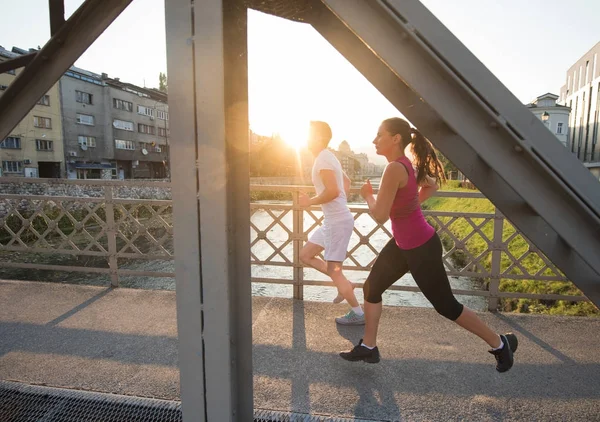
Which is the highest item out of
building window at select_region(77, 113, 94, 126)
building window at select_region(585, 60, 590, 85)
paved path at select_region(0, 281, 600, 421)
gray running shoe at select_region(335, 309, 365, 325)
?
building window at select_region(585, 60, 590, 85)

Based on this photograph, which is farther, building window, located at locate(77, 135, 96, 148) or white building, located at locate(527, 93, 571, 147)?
white building, located at locate(527, 93, 571, 147)

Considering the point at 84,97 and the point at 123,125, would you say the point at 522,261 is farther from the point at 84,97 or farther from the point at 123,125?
the point at 123,125

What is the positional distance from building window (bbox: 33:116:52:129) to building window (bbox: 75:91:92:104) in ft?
18.5

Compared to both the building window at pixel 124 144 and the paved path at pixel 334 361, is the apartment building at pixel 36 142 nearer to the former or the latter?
the building window at pixel 124 144

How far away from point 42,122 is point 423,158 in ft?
140

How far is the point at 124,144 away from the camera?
4691 centimetres

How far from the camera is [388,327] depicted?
3.81 meters

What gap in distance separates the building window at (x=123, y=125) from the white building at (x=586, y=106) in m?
54.0

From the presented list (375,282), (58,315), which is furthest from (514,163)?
(58,315)

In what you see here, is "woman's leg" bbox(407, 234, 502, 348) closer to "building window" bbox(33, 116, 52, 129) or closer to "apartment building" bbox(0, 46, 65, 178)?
"apartment building" bbox(0, 46, 65, 178)

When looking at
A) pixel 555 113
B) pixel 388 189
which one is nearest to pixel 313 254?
pixel 388 189

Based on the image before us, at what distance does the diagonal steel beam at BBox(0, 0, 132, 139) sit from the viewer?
1.72 meters

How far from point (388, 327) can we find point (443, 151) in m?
2.63

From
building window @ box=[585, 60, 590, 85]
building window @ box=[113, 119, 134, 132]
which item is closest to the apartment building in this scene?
building window @ box=[113, 119, 134, 132]
